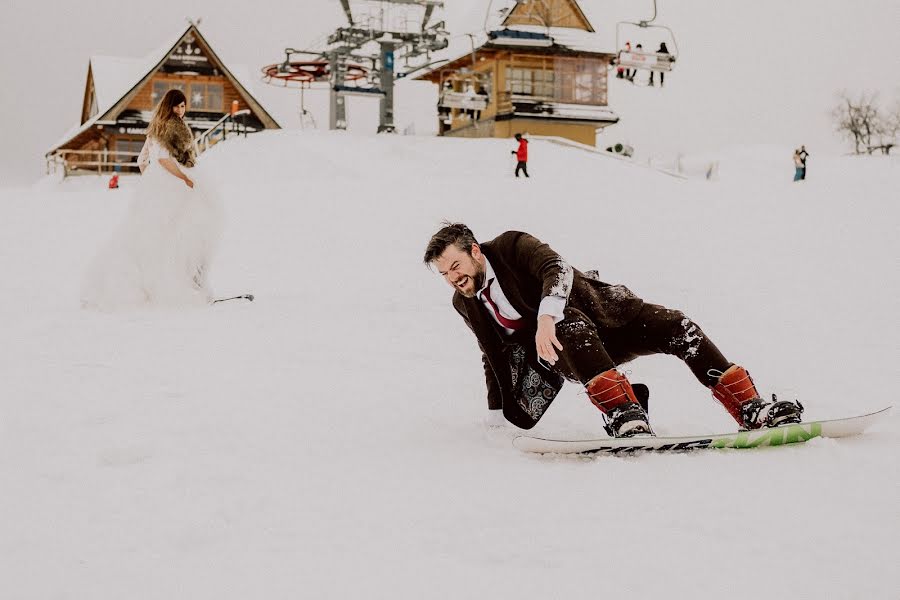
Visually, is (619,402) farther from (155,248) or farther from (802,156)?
(802,156)

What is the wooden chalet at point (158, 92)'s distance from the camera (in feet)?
103

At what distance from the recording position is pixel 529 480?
299cm

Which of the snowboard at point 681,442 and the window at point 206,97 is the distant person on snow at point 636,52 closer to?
the window at point 206,97

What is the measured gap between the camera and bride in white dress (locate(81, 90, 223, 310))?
271 inches

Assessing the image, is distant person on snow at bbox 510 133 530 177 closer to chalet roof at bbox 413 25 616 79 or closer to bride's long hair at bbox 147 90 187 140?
chalet roof at bbox 413 25 616 79

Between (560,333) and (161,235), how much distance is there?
4949 mm

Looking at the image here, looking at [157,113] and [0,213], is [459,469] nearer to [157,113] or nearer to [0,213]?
[157,113]

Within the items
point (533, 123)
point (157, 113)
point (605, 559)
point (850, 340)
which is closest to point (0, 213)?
point (157, 113)

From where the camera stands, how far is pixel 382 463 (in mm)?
3195

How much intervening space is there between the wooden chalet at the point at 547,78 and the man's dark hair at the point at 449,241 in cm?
2955

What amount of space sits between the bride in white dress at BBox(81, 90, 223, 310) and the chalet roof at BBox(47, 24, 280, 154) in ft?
83.9

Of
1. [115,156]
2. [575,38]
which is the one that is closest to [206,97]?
[115,156]

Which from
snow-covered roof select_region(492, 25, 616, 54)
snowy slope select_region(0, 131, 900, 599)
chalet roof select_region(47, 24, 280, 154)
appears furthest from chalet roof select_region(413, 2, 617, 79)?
snowy slope select_region(0, 131, 900, 599)

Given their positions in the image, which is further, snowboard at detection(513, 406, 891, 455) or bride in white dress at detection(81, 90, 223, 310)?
bride in white dress at detection(81, 90, 223, 310)
